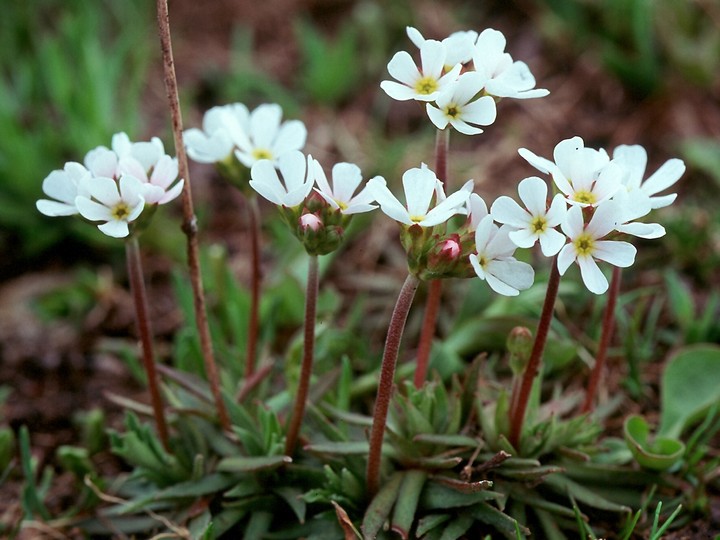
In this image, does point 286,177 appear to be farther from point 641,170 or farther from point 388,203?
point 641,170

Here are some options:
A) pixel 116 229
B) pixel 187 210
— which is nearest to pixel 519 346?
pixel 187 210

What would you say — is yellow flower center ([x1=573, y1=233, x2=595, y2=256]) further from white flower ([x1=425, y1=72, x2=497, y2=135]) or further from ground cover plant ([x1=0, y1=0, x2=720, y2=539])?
white flower ([x1=425, y1=72, x2=497, y2=135])

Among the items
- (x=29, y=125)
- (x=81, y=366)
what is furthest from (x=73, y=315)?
(x=29, y=125)

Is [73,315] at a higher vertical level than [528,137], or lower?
lower

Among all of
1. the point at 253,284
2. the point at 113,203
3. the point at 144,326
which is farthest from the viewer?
the point at 253,284

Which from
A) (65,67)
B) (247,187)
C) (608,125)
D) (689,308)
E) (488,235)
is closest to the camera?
(488,235)

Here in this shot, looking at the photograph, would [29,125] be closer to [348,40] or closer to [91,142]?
[91,142]

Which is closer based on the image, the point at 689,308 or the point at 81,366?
the point at 689,308
